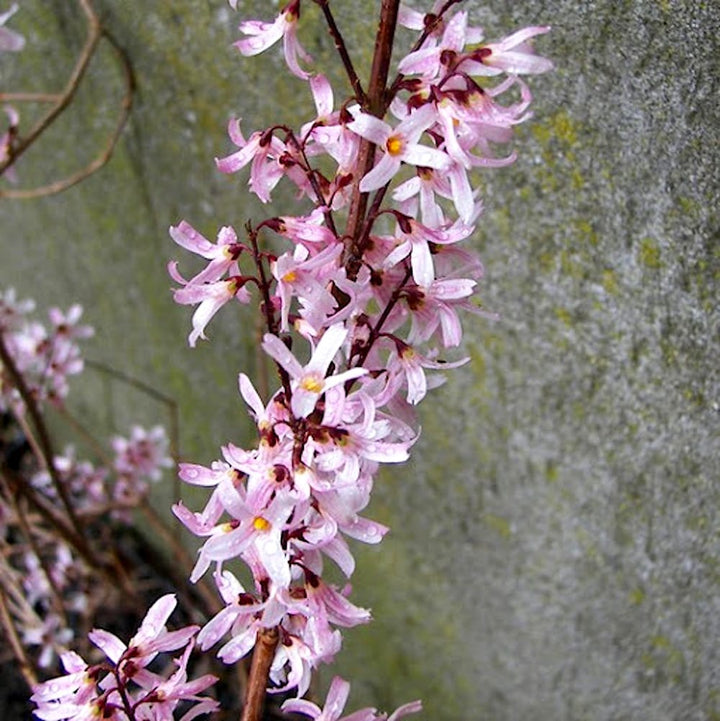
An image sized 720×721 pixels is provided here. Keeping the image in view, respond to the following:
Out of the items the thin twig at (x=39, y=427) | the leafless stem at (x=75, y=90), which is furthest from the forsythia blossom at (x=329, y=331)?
the leafless stem at (x=75, y=90)

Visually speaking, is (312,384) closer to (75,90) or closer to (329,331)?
(329,331)

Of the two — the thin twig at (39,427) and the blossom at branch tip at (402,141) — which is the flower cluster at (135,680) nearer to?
the blossom at branch tip at (402,141)

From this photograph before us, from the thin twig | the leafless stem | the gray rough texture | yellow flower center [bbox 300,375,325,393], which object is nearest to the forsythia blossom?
yellow flower center [bbox 300,375,325,393]

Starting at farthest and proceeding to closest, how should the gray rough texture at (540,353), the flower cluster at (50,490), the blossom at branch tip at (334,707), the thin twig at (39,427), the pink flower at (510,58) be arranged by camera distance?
the flower cluster at (50,490) → the thin twig at (39,427) → the gray rough texture at (540,353) → the blossom at branch tip at (334,707) → the pink flower at (510,58)

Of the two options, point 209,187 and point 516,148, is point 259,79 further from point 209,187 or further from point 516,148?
point 516,148

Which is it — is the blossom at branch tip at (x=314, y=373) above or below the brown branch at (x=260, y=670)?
above

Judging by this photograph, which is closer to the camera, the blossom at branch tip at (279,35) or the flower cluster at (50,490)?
the blossom at branch tip at (279,35)

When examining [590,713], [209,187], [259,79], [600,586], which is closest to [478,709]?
[590,713]
